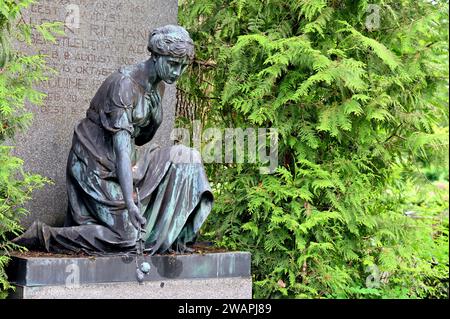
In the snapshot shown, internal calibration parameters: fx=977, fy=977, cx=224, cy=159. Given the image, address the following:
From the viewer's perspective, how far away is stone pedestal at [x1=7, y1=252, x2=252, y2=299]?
20.7ft

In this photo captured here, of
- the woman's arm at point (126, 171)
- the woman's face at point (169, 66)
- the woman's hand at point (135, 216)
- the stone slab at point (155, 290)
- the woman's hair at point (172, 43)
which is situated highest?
the woman's hair at point (172, 43)

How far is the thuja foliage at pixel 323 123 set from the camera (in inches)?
327

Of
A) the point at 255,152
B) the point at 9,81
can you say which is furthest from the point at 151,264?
the point at 255,152

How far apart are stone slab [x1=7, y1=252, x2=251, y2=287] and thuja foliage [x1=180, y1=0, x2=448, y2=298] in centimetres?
128

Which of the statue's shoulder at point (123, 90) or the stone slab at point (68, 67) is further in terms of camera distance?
the stone slab at point (68, 67)

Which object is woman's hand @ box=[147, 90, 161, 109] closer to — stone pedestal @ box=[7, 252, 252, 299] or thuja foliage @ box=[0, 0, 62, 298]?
thuja foliage @ box=[0, 0, 62, 298]

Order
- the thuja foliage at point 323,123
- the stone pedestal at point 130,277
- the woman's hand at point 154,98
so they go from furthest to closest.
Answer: the thuja foliage at point 323,123
the woman's hand at point 154,98
the stone pedestal at point 130,277

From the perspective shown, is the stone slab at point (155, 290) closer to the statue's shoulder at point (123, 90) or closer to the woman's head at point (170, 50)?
the statue's shoulder at point (123, 90)

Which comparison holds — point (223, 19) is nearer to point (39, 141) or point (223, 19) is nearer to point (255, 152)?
point (255, 152)

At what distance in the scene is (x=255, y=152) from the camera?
8570 mm

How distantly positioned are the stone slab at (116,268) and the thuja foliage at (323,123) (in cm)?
128

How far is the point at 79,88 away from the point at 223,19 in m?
1.71

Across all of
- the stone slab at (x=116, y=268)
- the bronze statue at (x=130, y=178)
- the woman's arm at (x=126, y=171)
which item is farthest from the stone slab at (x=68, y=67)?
the stone slab at (x=116, y=268)

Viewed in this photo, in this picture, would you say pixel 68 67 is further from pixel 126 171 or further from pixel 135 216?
pixel 135 216
